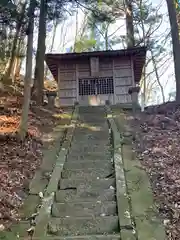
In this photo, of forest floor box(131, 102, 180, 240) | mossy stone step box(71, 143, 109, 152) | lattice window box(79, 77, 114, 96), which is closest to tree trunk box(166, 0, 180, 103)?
forest floor box(131, 102, 180, 240)

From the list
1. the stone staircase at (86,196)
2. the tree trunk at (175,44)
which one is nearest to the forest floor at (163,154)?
the stone staircase at (86,196)

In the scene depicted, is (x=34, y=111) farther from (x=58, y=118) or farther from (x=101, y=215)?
(x=101, y=215)

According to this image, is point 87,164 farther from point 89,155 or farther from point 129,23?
point 129,23

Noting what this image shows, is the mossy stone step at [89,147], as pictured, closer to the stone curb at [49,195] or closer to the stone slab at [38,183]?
the stone curb at [49,195]

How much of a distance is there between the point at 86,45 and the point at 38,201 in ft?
82.2

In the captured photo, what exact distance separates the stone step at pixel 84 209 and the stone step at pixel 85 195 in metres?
0.17

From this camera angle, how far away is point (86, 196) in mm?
5457

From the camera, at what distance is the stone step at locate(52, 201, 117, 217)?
489cm

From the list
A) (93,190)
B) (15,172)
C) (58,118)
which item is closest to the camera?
(93,190)

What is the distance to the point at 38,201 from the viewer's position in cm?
522

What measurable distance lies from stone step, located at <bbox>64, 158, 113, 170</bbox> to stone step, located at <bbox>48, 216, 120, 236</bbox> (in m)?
1.98

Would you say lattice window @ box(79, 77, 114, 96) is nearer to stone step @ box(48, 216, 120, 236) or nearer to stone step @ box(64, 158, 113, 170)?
stone step @ box(64, 158, 113, 170)

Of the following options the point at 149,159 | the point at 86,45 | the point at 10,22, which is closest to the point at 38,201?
the point at 149,159

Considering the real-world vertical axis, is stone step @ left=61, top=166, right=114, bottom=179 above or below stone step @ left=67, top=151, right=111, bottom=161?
below
